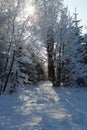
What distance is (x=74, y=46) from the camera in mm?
36500

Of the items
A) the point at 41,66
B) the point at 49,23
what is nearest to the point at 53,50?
the point at 49,23

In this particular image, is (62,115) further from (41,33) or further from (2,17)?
(41,33)

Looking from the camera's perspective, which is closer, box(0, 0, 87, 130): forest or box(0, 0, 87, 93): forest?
box(0, 0, 87, 130): forest

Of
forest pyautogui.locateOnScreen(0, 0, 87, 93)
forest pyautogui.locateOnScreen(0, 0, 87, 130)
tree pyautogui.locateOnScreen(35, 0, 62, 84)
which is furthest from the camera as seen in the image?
tree pyautogui.locateOnScreen(35, 0, 62, 84)

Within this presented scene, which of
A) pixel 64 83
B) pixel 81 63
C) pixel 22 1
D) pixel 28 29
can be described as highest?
pixel 22 1

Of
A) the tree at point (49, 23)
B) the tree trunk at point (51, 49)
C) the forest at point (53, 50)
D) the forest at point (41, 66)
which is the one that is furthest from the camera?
the tree trunk at point (51, 49)

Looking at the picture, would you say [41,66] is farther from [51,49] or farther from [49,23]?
[49,23]

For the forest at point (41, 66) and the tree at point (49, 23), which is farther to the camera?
the tree at point (49, 23)

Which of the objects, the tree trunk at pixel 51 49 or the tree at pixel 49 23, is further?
the tree trunk at pixel 51 49

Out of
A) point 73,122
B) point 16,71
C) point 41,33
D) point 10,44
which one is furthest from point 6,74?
point 73,122

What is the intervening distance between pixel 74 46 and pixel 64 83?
4623mm

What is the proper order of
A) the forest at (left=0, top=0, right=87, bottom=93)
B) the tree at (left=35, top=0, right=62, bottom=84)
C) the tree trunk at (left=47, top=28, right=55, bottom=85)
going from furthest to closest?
the tree trunk at (left=47, top=28, right=55, bottom=85) < the tree at (left=35, top=0, right=62, bottom=84) < the forest at (left=0, top=0, right=87, bottom=93)

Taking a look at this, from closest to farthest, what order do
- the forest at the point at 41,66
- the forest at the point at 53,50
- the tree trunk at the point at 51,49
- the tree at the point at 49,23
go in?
the forest at the point at 41,66 → the forest at the point at 53,50 → the tree at the point at 49,23 → the tree trunk at the point at 51,49

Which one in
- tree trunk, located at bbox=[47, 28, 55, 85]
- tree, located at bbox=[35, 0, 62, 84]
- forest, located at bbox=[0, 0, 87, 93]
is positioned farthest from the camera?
tree trunk, located at bbox=[47, 28, 55, 85]
